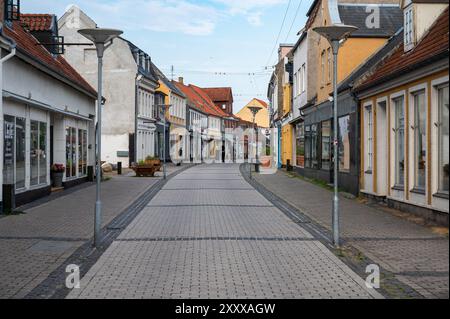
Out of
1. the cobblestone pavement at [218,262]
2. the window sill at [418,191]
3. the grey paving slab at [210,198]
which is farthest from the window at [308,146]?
the window sill at [418,191]

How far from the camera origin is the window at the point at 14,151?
1536 cm

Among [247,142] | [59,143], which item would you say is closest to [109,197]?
[59,143]

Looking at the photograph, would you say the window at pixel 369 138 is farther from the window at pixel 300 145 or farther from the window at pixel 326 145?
the window at pixel 300 145

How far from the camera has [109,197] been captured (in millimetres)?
20031

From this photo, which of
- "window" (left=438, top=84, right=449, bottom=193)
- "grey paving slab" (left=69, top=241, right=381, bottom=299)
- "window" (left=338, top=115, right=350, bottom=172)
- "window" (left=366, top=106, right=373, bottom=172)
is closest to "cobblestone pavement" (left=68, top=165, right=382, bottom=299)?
"grey paving slab" (left=69, top=241, right=381, bottom=299)

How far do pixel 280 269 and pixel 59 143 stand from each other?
55.3 feet

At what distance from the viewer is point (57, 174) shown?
22438 millimetres

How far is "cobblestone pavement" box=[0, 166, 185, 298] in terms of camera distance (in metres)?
7.83

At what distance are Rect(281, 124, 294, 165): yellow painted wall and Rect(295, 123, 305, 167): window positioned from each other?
4.06 meters

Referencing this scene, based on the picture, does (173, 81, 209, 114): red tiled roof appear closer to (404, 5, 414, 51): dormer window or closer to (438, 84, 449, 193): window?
(404, 5, 414, 51): dormer window

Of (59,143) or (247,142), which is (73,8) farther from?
(247,142)

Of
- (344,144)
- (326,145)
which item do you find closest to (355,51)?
(344,144)

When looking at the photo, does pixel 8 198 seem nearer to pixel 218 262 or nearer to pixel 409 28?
pixel 218 262

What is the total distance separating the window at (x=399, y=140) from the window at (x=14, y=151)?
976 centimetres
